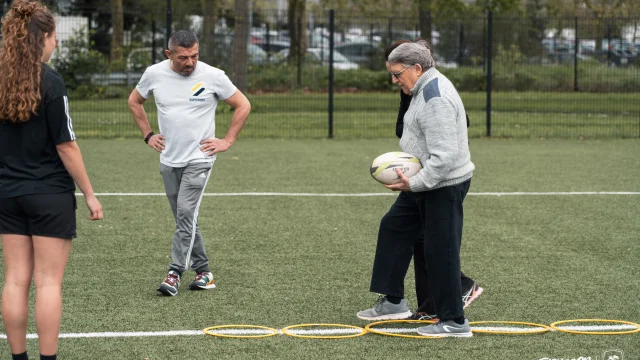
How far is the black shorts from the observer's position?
480 cm

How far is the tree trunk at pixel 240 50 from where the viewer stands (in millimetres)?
19016

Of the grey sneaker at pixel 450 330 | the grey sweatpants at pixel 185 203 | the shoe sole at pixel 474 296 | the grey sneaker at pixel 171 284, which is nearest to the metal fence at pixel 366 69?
the grey sweatpants at pixel 185 203

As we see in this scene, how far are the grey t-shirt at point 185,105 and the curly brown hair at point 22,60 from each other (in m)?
2.49

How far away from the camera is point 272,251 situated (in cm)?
871

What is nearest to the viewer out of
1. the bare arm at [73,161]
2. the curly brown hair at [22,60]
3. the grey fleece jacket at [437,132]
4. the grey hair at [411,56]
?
the curly brown hair at [22,60]

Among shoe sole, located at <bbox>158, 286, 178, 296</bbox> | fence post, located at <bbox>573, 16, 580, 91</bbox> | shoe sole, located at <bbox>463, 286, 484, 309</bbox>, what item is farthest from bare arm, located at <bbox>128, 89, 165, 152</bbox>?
fence post, located at <bbox>573, 16, 580, 91</bbox>

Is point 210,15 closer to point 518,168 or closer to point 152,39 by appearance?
point 152,39

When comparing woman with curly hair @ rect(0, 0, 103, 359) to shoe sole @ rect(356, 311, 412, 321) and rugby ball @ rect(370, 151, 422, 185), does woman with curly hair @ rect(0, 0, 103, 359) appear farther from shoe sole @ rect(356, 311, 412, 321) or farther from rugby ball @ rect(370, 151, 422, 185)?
shoe sole @ rect(356, 311, 412, 321)

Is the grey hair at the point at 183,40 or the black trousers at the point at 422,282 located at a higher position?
the grey hair at the point at 183,40

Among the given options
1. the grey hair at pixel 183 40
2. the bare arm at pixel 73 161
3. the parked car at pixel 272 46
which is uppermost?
the parked car at pixel 272 46

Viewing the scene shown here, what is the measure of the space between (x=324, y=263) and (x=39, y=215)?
3724 mm

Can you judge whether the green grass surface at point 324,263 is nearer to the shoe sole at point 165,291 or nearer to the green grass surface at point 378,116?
the shoe sole at point 165,291

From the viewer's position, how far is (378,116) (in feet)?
68.2

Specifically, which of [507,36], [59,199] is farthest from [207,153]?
[507,36]
